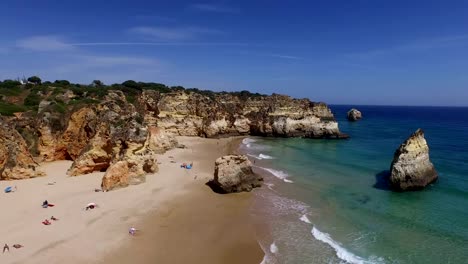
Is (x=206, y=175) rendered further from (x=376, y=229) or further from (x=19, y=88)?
(x=19, y=88)

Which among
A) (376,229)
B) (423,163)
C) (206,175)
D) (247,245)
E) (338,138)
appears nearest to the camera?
(247,245)

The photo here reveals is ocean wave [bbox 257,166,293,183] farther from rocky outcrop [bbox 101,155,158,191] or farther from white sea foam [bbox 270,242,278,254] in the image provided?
white sea foam [bbox 270,242,278,254]

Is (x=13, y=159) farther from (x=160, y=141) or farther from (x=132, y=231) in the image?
(x=160, y=141)

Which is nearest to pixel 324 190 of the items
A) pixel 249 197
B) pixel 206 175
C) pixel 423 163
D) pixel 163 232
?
pixel 249 197

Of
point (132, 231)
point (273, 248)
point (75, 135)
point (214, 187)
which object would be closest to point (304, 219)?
point (273, 248)

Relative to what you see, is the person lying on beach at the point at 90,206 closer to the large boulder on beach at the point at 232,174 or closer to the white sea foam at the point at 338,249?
the large boulder on beach at the point at 232,174

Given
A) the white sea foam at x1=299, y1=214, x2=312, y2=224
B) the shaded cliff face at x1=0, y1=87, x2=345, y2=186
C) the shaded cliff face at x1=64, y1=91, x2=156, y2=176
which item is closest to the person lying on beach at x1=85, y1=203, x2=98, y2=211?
the shaded cliff face at x1=0, y1=87, x2=345, y2=186

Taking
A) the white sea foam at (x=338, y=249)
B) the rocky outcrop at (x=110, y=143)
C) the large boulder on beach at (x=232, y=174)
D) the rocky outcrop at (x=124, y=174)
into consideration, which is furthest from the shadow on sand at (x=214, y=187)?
the white sea foam at (x=338, y=249)
